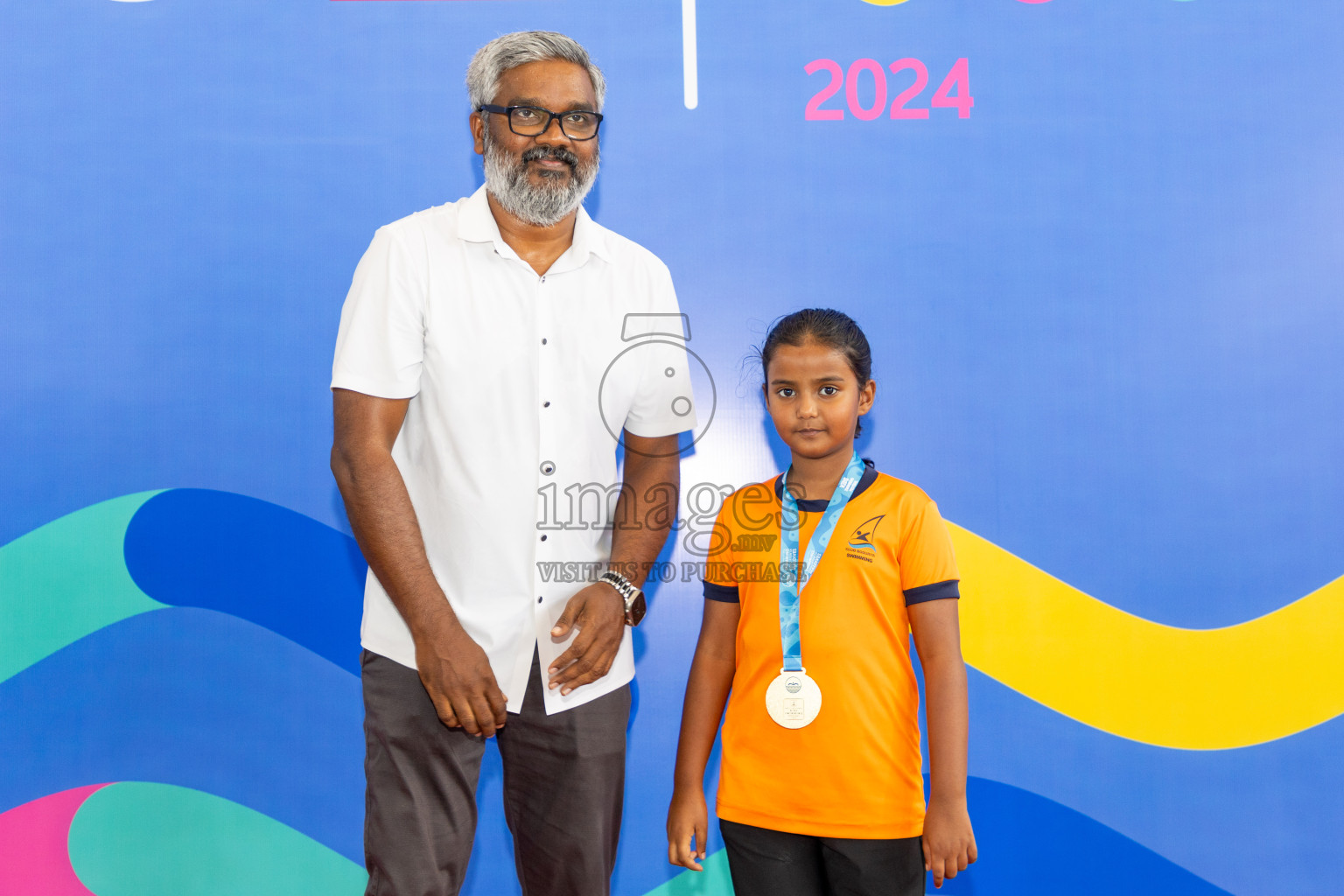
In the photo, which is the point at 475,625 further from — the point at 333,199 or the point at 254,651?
the point at 333,199

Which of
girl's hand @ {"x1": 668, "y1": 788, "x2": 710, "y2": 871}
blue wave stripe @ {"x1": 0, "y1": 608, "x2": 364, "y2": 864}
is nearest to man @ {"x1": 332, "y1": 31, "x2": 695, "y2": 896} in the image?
girl's hand @ {"x1": 668, "y1": 788, "x2": 710, "y2": 871}

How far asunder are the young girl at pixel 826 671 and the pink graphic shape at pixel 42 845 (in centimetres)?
169

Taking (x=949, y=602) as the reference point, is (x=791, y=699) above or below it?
below

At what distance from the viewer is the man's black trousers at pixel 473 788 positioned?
158 centimetres

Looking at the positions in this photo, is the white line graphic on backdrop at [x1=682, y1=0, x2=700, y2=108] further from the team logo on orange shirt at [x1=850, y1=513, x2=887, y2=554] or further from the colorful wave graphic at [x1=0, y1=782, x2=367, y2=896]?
the colorful wave graphic at [x1=0, y1=782, x2=367, y2=896]

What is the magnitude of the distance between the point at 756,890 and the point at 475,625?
2.16ft

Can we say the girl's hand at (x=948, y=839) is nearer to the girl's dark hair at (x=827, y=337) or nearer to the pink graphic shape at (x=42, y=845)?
the girl's dark hair at (x=827, y=337)

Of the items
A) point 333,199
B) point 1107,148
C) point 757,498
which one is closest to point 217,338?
point 333,199

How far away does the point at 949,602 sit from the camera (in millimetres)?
1580

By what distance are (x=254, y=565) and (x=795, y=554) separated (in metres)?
1.46

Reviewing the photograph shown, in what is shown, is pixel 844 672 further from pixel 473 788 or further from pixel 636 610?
pixel 473 788

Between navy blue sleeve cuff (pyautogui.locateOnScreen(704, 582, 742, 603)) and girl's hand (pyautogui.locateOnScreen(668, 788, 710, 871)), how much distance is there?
1.10 ft

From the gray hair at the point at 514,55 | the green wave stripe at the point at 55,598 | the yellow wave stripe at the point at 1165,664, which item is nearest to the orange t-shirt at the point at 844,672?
the yellow wave stripe at the point at 1165,664

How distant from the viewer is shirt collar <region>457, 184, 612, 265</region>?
1.68 metres
